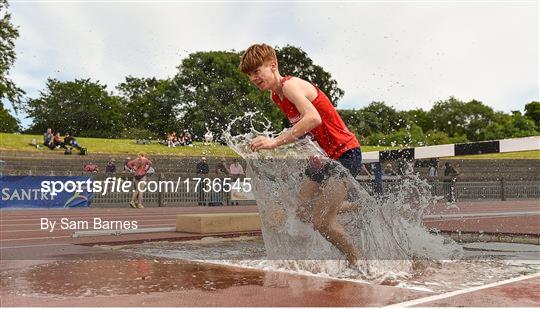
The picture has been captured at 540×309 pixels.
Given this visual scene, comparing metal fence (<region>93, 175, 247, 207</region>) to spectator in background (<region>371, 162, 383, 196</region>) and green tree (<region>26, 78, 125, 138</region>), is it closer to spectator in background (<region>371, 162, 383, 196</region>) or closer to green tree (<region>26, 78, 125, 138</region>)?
spectator in background (<region>371, 162, 383, 196</region>)

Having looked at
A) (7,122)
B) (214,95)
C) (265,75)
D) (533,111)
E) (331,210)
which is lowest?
(331,210)

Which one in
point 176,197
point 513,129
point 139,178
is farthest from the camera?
point 513,129

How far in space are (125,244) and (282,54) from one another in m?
69.6

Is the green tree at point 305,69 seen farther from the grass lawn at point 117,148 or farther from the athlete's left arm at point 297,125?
the athlete's left arm at point 297,125

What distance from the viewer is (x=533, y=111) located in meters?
114

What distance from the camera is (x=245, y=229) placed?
9.84 m

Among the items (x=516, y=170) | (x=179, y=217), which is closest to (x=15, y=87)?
(x=516, y=170)

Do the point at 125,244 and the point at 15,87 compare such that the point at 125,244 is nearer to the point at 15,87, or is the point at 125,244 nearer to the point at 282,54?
the point at 15,87

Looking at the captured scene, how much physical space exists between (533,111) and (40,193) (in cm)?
11233

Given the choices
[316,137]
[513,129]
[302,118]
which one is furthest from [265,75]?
[513,129]

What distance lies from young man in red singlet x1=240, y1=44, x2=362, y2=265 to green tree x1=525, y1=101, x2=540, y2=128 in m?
117

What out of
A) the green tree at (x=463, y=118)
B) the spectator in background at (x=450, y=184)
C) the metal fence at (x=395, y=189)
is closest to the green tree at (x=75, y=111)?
the metal fence at (x=395, y=189)

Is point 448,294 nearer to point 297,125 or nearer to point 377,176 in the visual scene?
point 297,125

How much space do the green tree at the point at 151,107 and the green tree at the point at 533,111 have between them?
72.5 m
